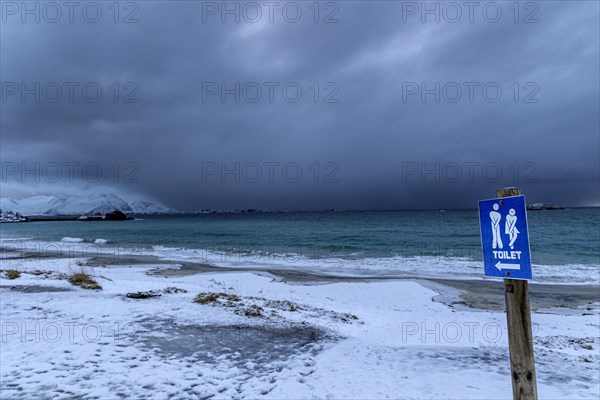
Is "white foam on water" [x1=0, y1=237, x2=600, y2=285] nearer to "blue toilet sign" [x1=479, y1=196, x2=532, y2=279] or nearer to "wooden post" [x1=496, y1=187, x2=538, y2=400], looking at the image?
"wooden post" [x1=496, y1=187, x2=538, y2=400]

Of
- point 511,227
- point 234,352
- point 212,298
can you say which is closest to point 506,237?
point 511,227

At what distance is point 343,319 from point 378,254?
20.3 meters

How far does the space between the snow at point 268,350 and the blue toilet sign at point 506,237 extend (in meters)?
3.40

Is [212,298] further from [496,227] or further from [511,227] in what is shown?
[511,227]

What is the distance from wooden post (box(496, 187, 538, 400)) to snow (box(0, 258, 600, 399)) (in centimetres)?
248

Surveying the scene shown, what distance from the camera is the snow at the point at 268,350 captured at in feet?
18.0

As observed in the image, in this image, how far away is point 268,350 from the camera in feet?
23.7

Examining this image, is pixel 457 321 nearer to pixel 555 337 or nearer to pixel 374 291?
pixel 555 337

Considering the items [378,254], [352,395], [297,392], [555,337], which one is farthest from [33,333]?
[378,254]

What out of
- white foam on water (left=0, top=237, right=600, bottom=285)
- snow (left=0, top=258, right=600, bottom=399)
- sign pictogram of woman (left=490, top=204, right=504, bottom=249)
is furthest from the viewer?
white foam on water (left=0, top=237, right=600, bottom=285)

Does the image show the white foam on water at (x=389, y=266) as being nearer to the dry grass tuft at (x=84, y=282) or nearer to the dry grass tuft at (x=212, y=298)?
the dry grass tuft at (x=212, y=298)

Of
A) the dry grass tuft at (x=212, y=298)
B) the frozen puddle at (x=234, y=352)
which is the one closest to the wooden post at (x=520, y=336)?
the frozen puddle at (x=234, y=352)

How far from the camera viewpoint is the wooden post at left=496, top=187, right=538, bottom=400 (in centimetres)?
317

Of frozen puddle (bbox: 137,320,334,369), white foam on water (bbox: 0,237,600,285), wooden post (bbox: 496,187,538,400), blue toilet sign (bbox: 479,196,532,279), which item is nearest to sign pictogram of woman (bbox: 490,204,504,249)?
blue toilet sign (bbox: 479,196,532,279)
